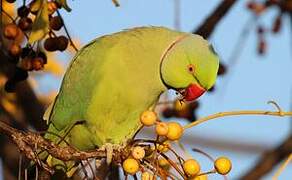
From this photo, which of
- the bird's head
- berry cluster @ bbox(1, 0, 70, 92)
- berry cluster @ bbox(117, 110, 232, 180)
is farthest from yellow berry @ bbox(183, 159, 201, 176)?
berry cluster @ bbox(1, 0, 70, 92)

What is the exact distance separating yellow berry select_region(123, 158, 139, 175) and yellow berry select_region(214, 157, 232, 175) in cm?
16

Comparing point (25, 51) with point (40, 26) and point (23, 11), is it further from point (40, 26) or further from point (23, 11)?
point (40, 26)

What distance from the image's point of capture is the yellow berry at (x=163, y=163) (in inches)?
67.9

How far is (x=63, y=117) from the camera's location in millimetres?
2195

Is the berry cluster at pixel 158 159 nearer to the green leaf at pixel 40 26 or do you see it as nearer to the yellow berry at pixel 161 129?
the yellow berry at pixel 161 129

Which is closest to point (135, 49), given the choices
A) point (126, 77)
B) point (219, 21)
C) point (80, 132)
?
point (126, 77)

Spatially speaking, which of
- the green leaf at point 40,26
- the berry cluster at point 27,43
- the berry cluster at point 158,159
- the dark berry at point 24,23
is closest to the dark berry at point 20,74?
the berry cluster at point 27,43

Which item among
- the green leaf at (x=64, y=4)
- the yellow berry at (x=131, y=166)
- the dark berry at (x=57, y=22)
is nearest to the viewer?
the yellow berry at (x=131, y=166)

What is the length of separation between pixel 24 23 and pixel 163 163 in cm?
55

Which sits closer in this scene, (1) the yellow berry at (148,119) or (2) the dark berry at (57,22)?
(1) the yellow berry at (148,119)

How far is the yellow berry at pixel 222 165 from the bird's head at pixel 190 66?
392mm

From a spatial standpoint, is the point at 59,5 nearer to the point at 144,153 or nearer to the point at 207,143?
the point at 144,153

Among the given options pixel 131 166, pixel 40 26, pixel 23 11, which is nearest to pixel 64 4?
pixel 40 26

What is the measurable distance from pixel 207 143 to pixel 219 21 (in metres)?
1.50
